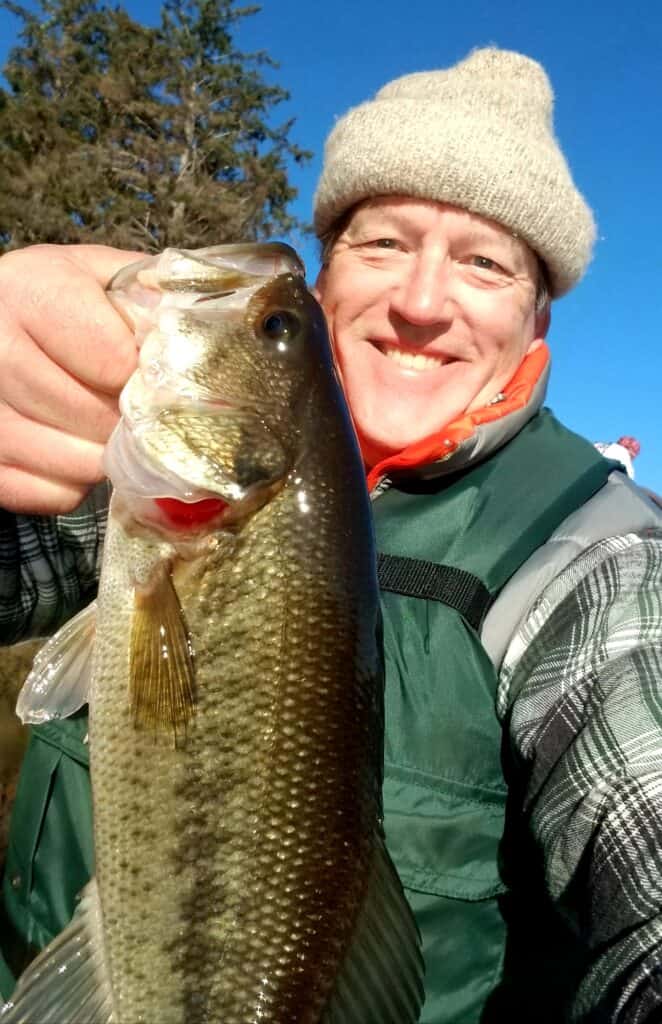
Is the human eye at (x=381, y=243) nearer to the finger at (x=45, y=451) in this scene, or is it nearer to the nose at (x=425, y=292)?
the nose at (x=425, y=292)

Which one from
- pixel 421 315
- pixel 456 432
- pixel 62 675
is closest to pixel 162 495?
pixel 62 675

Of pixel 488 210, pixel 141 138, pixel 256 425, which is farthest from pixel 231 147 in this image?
pixel 256 425

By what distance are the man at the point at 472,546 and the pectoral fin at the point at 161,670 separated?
1.31 ft

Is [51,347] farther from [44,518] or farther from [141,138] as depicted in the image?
[141,138]

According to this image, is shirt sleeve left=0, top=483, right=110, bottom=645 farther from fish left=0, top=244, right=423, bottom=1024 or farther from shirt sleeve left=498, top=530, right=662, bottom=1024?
shirt sleeve left=498, top=530, right=662, bottom=1024

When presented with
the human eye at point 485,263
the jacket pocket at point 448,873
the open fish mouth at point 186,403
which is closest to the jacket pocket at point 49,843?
the jacket pocket at point 448,873

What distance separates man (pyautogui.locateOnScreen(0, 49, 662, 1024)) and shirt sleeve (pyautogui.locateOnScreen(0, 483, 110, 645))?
1 cm

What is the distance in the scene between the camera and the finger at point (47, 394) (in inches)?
69.8

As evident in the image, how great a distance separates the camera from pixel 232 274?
6.22 ft

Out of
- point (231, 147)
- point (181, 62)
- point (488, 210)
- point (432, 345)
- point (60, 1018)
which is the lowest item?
point (60, 1018)

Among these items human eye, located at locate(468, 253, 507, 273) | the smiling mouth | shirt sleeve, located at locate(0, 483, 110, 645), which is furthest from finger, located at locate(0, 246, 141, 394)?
human eye, located at locate(468, 253, 507, 273)

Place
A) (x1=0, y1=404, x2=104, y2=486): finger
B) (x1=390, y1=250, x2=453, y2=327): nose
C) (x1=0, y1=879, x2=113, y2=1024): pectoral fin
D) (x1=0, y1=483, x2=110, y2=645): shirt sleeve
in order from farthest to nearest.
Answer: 1. (x1=390, y1=250, x2=453, y2=327): nose
2. (x1=0, y1=483, x2=110, y2=645): shirt sleeve
3. (x1=0, y1=404, x2=104, y2=486): finger
4. (x1=0, y1=879, x2=113, y2=1024): pectoral fin

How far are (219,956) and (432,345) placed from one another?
219 centimetres

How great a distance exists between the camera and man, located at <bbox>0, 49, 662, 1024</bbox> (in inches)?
74.1
